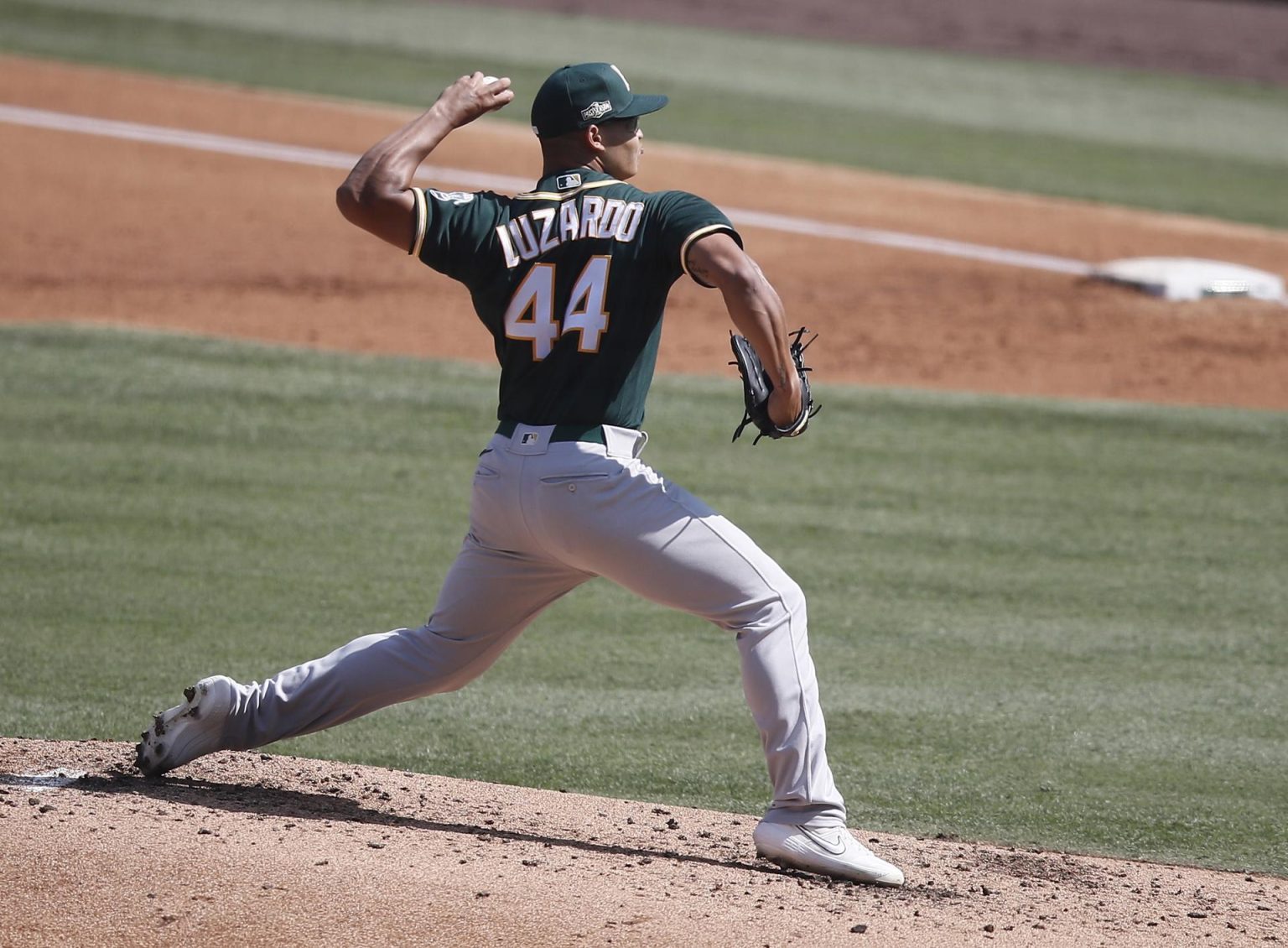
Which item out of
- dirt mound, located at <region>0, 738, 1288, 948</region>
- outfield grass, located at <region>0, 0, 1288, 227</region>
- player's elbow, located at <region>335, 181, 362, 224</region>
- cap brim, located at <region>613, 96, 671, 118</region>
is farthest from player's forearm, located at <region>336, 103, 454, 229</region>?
outfield grass, located at <region>0, 0, 1288, 227</region>

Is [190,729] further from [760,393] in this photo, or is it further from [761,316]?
[761,316]

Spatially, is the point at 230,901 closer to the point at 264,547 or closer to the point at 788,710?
the point at 788,710

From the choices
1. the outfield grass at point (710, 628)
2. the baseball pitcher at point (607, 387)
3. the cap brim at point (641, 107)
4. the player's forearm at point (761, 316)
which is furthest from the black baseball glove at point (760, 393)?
the outfield grass at point (710, 628)

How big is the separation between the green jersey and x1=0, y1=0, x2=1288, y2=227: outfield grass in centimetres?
1387

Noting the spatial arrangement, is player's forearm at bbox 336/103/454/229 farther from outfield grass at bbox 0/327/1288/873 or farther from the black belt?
outfield grass at bbox 0/327/1288/873

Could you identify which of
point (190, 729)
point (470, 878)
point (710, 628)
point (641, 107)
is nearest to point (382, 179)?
point (641, 107)

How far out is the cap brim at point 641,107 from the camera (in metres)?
3.99

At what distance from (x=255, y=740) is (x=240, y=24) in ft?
66.3

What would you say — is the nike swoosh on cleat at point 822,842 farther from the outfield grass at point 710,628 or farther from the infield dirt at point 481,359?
the outfield grass at point 710,628

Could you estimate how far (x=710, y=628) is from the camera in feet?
21.3

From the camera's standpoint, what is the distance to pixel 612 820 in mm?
4336

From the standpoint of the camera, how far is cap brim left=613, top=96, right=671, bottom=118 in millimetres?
3990

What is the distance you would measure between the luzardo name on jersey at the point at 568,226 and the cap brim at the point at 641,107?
0.85 feet

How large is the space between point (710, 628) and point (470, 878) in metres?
2.99
